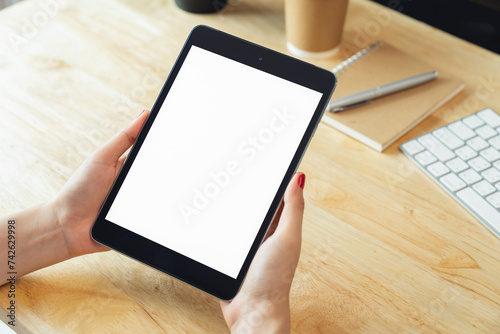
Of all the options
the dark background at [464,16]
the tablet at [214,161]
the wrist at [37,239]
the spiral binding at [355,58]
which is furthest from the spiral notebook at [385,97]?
the wrist at [37,239]

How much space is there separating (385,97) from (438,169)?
171 mm

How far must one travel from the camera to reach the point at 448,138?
2.72 ft

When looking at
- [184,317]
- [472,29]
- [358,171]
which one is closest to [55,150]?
[184,317]

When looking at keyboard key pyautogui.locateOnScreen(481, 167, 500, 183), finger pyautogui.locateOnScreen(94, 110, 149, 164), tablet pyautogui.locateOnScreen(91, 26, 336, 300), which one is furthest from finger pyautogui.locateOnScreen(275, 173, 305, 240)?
keyboard key pyautogui.locateOnScreen(481, 167, 500, 183)

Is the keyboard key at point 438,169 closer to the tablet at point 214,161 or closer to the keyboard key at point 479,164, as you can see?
the keyboard key at point 479,164

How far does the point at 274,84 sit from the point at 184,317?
0.31m

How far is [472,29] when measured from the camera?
963 mm

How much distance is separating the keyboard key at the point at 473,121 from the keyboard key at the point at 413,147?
0.31 ft

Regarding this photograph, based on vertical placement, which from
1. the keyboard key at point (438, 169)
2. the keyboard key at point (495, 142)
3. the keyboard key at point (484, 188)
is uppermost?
the keyboard key at point (495, 142)

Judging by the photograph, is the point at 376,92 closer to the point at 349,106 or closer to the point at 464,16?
the point at 349,106

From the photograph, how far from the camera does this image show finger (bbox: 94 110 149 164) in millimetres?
695

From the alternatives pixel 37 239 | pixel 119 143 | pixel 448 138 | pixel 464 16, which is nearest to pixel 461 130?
pixel 448 138

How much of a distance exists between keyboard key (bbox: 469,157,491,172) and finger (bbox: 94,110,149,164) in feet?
1.59

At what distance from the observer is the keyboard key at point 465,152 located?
80 centimetres
